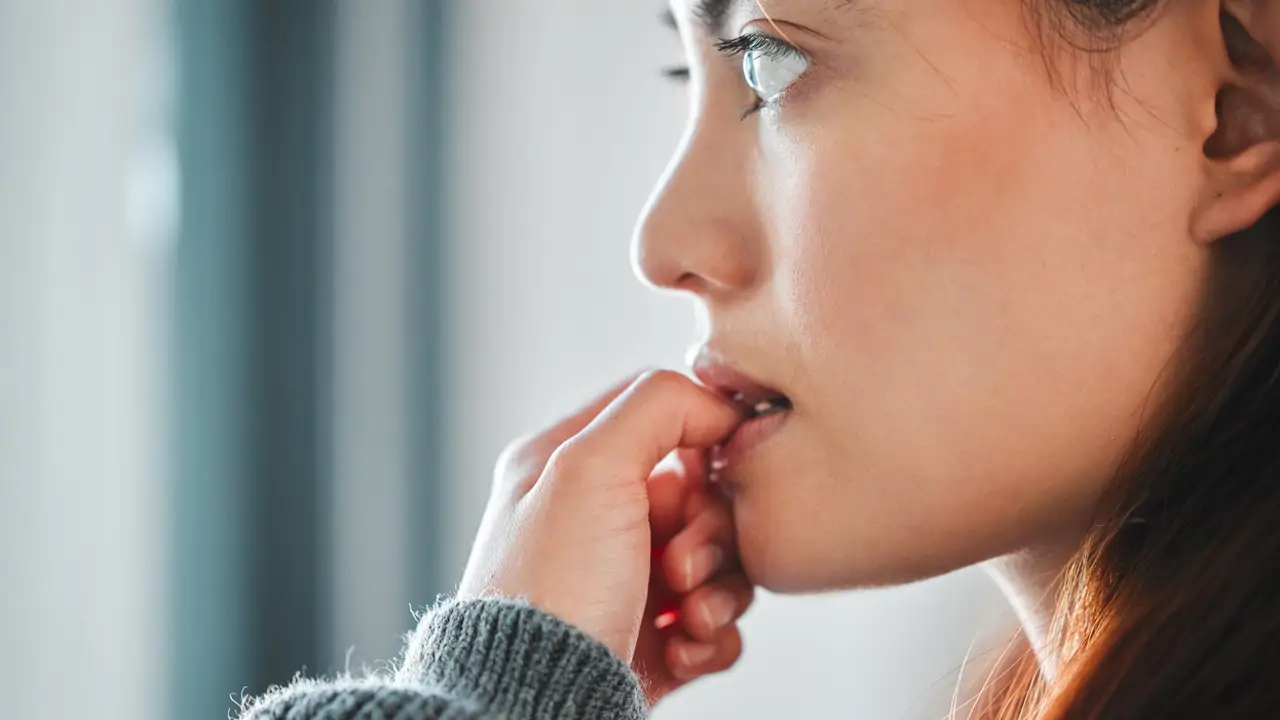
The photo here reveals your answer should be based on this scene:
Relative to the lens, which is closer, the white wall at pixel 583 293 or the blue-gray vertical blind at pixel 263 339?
the white wall at pixel 583 293

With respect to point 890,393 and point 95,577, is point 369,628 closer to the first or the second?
point 95,577

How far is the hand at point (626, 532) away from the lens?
761 millimetres

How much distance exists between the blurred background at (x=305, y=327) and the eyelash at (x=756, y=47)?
2.15 ft

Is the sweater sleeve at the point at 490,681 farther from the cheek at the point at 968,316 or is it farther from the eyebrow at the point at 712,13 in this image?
the eyebrow at the point at 712,13

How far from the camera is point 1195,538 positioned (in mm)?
648

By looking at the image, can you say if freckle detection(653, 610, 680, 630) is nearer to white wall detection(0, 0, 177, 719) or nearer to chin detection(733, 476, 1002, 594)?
chin detection(733, 476, 1002, 594)

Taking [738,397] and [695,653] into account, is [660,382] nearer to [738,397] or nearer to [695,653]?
[738,397]

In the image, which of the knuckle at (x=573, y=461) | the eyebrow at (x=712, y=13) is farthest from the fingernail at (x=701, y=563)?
the eyebrow at (x=712, y=13)

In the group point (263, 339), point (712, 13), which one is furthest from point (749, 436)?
point (263, 339)

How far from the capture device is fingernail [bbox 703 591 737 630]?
87cm

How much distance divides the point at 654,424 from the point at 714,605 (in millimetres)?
149

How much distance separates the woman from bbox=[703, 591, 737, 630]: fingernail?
11cm

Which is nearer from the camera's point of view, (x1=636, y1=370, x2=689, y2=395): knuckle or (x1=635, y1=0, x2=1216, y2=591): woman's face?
(x1=635, y1=0, x2=1216, y2=591): woman's face

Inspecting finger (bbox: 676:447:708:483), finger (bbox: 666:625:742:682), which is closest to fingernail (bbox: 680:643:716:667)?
finger (bbox: 666:625:742:682)
